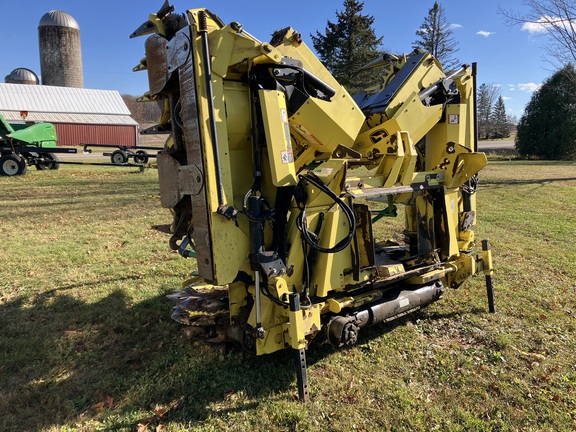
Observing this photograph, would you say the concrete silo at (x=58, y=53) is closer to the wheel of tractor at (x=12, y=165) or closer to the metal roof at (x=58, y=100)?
the metal roof at (x=58, y=100)

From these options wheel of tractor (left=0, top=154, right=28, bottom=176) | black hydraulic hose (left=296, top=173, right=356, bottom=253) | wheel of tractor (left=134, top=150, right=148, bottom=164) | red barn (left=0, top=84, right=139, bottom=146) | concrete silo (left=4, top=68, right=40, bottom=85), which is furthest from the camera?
concrete silo (left=4, top=68, right=40, bottom=85)

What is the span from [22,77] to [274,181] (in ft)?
193

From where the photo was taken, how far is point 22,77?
50031 millimetres

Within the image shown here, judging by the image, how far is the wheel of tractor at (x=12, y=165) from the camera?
14588 millimetres

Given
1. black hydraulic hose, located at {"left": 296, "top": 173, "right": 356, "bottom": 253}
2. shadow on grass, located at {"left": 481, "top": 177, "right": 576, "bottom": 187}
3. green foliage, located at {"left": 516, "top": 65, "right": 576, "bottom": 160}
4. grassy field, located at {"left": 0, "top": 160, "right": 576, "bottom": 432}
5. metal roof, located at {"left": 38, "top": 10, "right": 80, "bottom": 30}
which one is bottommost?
grassy field, located at {"left": 0, "top": 160, "right": 576, "bottom": 432}

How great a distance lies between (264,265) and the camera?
2.98 m

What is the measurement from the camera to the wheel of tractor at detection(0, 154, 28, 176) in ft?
47.9

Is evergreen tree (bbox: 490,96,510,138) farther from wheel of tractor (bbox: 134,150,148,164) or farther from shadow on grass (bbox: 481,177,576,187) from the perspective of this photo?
wheel of tractor (bbox: 134,150,148,164)

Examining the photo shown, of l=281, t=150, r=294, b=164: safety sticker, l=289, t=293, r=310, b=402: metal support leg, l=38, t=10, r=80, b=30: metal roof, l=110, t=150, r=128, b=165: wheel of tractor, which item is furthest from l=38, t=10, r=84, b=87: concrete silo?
l=289, t=293, r=310, b=402: metal support leg

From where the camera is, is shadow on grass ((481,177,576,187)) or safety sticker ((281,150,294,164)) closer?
safety sticker ((281,150,294,164))

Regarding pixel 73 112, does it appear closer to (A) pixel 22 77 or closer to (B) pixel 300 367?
(A) pixel 22 77

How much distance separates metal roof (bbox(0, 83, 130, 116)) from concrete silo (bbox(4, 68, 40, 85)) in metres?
15.9

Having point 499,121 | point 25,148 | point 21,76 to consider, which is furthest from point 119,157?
point 499,121

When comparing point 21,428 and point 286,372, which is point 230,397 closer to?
point 286,372
